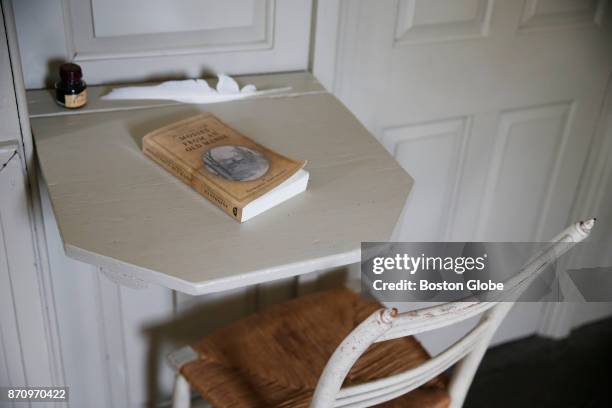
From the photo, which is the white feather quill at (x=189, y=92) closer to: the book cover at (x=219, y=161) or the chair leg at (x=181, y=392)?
the book cover at (x=219, y=161)

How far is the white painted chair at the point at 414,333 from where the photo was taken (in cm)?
80

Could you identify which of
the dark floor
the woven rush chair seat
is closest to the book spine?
the woven rush chair seat

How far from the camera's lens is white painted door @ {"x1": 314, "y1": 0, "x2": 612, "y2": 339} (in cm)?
136

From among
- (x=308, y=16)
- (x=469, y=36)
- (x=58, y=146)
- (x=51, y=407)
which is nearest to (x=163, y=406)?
(x=51, y=407)

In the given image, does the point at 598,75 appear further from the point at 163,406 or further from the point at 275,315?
the point at 163,406

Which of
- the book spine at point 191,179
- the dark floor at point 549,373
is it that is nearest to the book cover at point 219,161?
the book spine at point 191,179

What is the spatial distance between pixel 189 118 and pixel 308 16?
1.12ft

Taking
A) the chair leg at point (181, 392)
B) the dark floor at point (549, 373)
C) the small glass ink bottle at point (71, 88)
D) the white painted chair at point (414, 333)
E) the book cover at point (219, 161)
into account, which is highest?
the small glass ink bottle at point (71, 88)

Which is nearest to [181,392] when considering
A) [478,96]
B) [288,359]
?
[288,359]

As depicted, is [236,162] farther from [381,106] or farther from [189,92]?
[381,106]

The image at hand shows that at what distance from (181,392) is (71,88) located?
0.52 meters

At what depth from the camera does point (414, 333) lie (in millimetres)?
828

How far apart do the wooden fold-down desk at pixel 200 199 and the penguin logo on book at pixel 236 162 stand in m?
0.05

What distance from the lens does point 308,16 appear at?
4.25 ft
